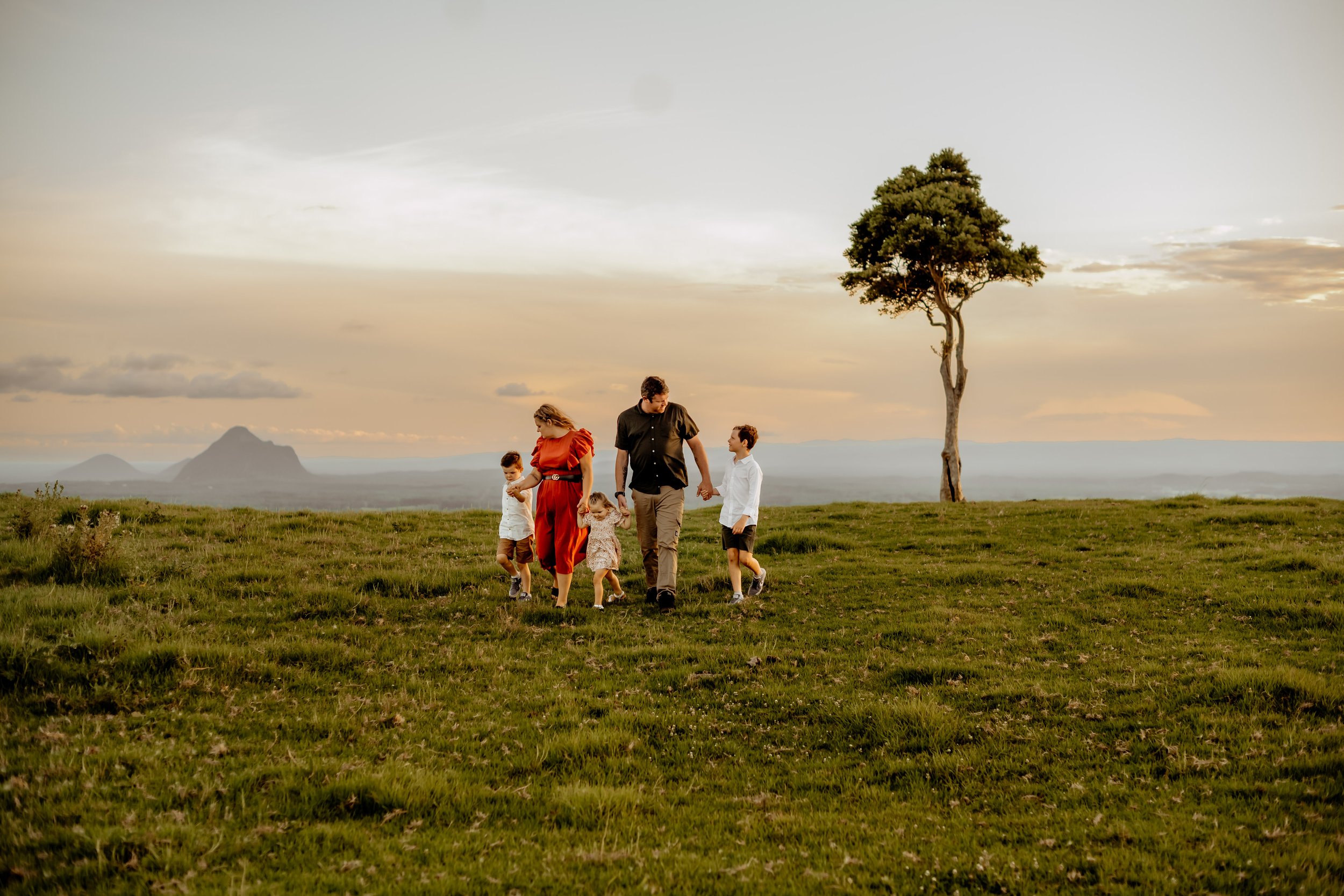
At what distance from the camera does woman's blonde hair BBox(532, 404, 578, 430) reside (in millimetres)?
14430

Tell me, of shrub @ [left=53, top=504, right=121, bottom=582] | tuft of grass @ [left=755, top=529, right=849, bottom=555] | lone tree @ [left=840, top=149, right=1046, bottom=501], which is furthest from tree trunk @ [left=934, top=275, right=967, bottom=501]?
shrub @ [left=53, top=504, right=121, bottom=582]

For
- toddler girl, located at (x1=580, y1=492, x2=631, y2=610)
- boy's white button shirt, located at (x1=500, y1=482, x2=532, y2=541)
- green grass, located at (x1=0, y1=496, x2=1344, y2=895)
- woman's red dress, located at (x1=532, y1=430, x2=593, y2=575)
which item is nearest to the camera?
green grass, located at (x1=0, y1=496, x2=1344, y2=895)

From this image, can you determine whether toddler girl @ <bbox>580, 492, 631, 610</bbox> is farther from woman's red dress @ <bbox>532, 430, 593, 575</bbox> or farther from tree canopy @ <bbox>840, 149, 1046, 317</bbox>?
tree canopy @ <bbox>840, 149, 1046, 317</bbox>

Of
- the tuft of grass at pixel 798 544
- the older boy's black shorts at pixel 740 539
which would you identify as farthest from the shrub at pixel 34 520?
the tuft of grass at pixel 798 544

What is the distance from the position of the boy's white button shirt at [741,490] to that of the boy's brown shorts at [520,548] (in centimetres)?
390

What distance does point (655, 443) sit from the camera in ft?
48.3

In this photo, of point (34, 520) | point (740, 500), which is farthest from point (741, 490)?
point (34, 520)

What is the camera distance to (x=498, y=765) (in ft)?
25.5

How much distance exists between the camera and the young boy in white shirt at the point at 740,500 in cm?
1488

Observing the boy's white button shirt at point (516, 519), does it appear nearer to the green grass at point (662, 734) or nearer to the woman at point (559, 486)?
the woman at point (559, 486)

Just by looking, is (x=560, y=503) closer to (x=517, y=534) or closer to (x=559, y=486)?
(x=559, y=486)

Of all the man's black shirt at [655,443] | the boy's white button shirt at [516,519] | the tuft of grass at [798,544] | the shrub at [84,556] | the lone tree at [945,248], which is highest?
the lone tree at [945,248]

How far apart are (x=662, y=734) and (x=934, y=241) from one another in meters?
34.1

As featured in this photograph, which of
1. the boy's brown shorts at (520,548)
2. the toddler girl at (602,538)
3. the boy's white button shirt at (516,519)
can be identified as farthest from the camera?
the boy's brown shorts at (520,548)
